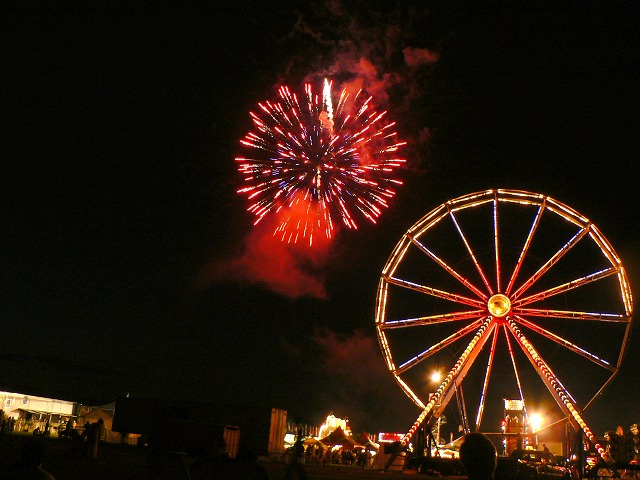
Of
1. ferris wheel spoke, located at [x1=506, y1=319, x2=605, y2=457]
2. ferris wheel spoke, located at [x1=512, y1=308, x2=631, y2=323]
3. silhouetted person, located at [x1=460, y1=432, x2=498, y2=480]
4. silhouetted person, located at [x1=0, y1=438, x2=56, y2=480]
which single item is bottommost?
silhouetted person, located at [x1=0, y1=438, x2=56, y2=480]

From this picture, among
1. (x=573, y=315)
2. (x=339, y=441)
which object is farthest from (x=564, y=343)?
(x=339, y=441)

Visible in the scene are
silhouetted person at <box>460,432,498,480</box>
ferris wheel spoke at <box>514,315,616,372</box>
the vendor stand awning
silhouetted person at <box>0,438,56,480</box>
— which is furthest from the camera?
the vendor stand awning

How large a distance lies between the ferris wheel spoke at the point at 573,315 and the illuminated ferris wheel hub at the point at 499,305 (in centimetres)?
44

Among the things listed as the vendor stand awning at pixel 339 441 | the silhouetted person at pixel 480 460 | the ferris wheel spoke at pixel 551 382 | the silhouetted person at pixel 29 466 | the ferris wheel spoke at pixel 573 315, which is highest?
the ferris wheel spoke at pixel 573 315

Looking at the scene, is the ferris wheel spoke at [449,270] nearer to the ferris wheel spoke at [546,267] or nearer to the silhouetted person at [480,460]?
the ferris wheel spoke at [546,267]

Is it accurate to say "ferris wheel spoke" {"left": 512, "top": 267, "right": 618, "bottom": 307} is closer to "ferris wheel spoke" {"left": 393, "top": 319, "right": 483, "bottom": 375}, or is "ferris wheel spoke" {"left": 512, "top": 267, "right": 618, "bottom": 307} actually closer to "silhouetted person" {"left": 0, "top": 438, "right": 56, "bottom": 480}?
"ferris wheel spoke" {"left": 393, "top": 319, "right": 483, "bottom": 375}

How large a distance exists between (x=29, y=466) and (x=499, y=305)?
26732 millimetres

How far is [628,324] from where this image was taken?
26781mm

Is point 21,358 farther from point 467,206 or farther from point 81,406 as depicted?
point 467,206

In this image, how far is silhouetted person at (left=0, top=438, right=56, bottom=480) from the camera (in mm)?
4297

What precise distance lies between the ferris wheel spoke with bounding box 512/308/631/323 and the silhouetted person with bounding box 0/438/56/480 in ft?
87.8

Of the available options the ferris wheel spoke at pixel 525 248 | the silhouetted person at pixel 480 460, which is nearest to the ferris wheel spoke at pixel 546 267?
the ferris wheel spoke at pixel 525 248

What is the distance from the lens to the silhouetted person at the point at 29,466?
14.1 ft

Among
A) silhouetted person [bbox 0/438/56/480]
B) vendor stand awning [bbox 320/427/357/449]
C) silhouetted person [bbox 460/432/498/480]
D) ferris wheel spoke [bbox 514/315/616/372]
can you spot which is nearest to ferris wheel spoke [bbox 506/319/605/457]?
ferris wheel spoke [bbox 514/315/616/372]
